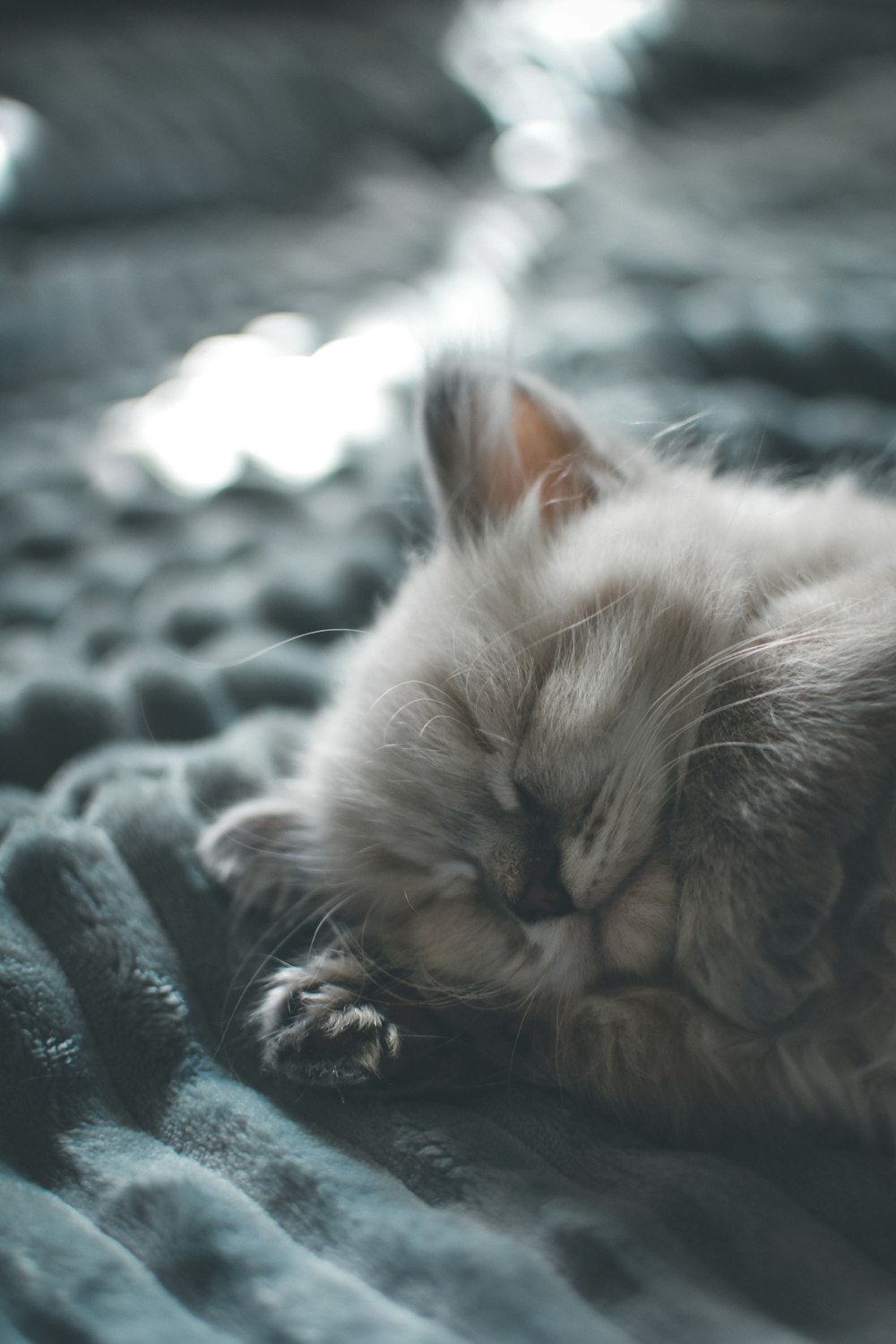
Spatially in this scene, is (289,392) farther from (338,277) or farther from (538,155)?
(538,155)

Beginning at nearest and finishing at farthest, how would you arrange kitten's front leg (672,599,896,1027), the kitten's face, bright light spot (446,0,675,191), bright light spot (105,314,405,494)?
kitten's front leg (672,599,896,1027) < the kitten's face < bright light spot (105,314,405,494) < bright light spot (446,0,675,191)

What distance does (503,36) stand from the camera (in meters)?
3.04

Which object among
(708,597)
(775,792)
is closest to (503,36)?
(708,597)

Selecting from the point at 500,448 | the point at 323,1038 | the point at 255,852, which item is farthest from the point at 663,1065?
the point at 500,448

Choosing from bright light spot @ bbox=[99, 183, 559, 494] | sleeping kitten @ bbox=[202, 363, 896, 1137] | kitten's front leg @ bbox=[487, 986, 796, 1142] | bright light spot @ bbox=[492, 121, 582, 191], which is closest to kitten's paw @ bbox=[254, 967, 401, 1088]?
sleeping kitten @ bbox=[202, 363, 896, 1137]

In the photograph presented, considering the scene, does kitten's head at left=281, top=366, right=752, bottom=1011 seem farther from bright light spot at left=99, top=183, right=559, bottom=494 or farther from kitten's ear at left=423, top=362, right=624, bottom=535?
bright light spot at left=99, top=183, right=559, bottom=494

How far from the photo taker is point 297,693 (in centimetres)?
143

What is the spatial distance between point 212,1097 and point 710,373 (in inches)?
58.3

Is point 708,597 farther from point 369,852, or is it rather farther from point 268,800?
point 268,800

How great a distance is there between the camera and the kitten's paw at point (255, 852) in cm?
106

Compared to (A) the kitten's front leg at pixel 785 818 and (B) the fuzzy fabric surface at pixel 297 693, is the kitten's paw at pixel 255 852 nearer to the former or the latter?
(B) the fuzzy fabric surface at pixel 297 693

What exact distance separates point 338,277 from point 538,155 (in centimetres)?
84

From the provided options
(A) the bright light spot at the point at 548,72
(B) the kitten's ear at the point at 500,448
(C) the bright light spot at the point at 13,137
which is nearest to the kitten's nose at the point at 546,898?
(B) the kitten's ear at the point at 500,448

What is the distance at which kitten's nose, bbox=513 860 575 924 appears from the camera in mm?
922
